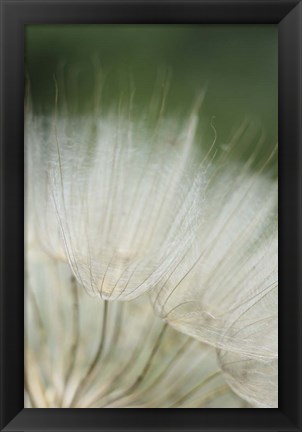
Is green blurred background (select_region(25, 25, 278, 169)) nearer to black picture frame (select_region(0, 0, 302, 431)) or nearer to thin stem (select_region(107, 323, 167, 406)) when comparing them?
black picture frame (select_region(0, 0, 302, 431))

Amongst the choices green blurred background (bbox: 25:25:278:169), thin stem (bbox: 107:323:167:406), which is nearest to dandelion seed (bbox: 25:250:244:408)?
thin stem (bbox: 107:323:167:406)

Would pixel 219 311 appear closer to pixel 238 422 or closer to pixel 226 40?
pixel 238 422

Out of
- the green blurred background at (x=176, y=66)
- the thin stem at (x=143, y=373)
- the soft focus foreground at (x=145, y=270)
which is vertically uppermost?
the green blurred background at (x=176, y=66)

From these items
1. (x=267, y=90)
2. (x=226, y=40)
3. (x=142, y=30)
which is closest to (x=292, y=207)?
(x=267, y=90)

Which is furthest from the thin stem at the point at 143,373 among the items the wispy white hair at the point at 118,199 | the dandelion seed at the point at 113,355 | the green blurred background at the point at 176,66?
the green blurred background at the point at 176,66

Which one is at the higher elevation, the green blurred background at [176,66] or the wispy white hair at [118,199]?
the green blurred background at [176,66]

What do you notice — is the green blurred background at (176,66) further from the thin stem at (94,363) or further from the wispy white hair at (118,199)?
the thin stem at (94,363)

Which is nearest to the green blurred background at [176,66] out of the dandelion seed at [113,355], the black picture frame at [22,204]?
the black picture frame at [22,204]
